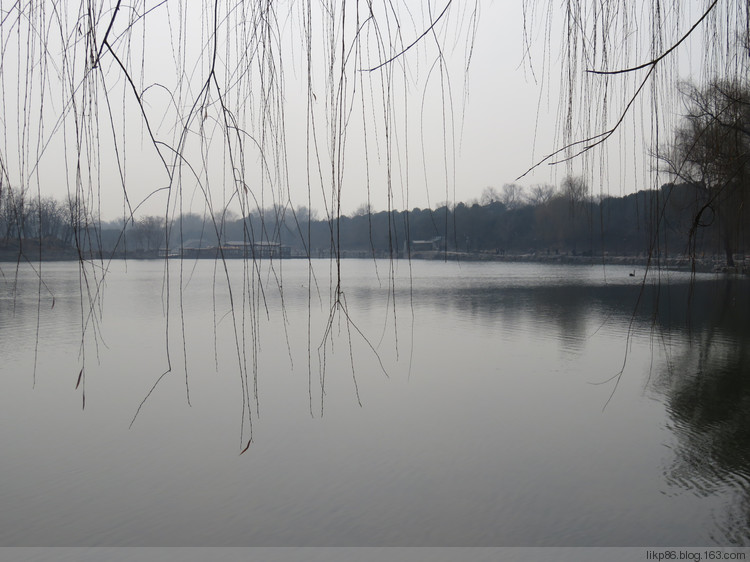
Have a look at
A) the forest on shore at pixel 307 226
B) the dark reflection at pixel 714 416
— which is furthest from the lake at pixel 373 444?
the forest on shore at pixel 307 226

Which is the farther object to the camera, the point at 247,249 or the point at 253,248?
the point at 247,249

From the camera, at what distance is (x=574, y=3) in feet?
5.00

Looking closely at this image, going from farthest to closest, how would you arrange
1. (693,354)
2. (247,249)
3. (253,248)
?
(693,354) → (247,249) → (253,248)

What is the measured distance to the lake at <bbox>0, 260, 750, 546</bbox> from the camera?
3434mm

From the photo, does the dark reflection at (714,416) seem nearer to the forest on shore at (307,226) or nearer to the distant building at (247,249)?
the forest on shore at (307,226)

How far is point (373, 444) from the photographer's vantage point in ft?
15.6

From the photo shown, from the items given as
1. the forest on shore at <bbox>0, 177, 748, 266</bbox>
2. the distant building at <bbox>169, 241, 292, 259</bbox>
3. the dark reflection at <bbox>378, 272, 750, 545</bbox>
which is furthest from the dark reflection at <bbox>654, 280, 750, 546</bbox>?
the distant building at <bbox>169, 241, 292, 259</bbox>

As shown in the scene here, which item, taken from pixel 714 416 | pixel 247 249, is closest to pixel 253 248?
pixel 247 249

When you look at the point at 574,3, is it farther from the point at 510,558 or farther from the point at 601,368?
the point at 601,368

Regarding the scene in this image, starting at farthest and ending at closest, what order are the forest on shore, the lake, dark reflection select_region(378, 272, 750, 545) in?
dark reflection select_region(378, 272, 750, 545) < the lake < the forest on shore

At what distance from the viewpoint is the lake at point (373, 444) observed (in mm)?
3434

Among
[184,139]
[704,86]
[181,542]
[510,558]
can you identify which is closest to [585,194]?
[704,86]

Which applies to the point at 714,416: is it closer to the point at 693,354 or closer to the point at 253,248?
the point at 693,354

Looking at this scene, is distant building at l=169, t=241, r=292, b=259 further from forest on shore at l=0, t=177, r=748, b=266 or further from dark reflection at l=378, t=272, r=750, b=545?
dark reflection at l=378, t=272, r=750, b=545
